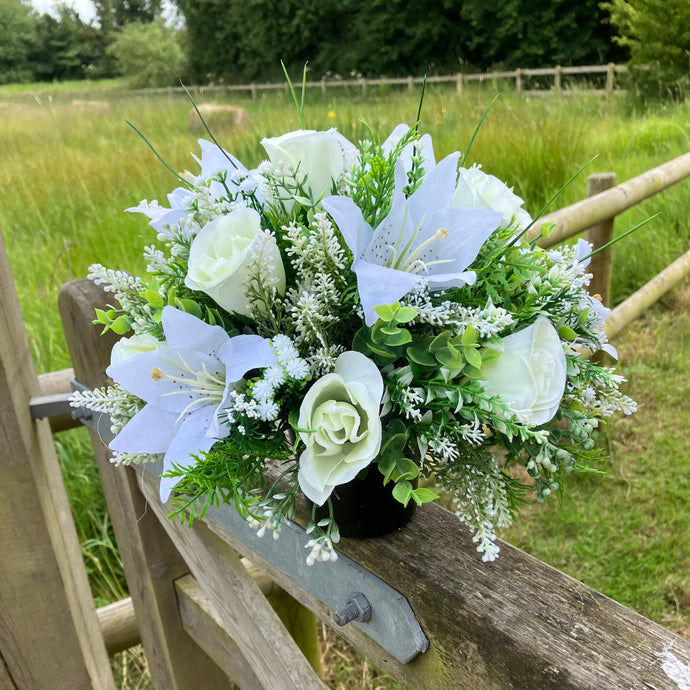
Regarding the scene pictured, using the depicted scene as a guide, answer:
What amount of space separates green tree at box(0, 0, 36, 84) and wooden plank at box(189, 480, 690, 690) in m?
5.76

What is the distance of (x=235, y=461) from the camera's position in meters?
0.64

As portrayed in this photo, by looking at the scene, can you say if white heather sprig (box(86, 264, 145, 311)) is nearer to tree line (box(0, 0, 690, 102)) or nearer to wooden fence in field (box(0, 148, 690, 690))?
wooden fence in field (box(0, 148, 690, 690))

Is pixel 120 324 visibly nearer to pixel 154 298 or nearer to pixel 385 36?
pixel 154 298

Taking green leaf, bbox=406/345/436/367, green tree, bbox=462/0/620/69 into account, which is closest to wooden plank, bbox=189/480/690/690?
green leaf, bbox=406/345/436/367

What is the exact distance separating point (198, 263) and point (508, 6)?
2290 centimetres

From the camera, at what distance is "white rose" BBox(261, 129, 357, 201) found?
0.70 meters

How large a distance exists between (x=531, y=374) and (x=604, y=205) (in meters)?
2.39

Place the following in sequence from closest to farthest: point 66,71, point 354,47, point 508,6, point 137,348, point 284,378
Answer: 1. point 284,378
2. point 137,348
3. point 66,71
4. point 508,6
5. point 354,47

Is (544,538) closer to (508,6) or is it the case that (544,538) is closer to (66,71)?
(66,71)

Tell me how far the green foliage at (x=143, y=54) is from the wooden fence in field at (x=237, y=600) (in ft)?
46.1

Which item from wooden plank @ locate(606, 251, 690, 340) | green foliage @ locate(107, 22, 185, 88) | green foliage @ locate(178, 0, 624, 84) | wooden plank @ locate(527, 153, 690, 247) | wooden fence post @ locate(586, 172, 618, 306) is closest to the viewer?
wooden plank @ locate(527, 153, 690, 247)

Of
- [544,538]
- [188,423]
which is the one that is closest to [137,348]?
[188,423]

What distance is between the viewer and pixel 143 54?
17094mm

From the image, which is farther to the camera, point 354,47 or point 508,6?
point 354,47
